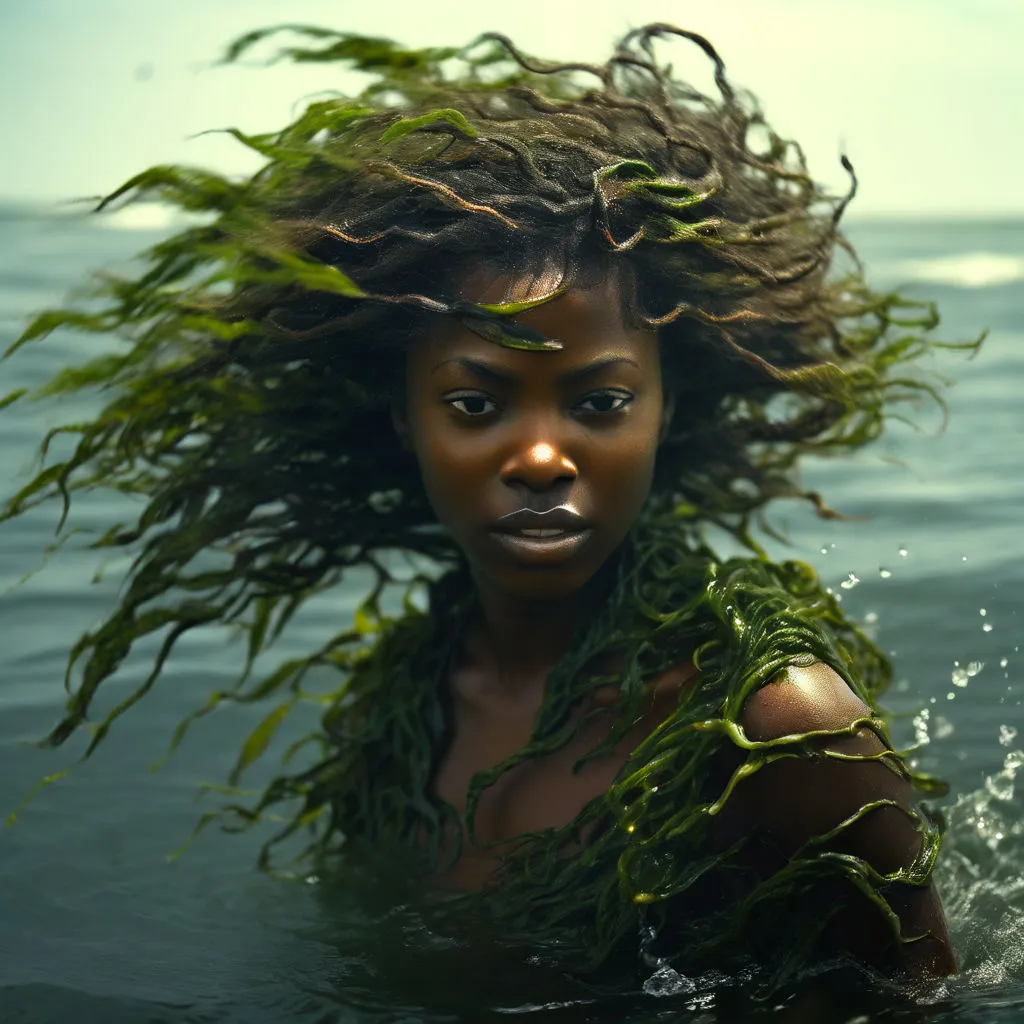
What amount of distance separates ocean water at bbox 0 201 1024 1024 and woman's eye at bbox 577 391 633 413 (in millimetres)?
964

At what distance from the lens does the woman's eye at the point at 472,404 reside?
3.03 metres

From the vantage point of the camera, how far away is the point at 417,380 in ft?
10.4

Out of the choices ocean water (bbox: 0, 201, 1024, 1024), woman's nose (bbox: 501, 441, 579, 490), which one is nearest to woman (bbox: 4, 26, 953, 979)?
woman's nose (bbox: 501, 441, 579, 490)

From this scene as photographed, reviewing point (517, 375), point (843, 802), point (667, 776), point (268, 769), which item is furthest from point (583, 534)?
point (268, 769)

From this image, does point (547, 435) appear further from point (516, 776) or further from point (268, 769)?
point (268, 769)

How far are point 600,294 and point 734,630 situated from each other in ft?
1.99

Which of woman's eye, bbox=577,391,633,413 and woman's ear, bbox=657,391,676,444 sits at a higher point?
woman's eye, bbox=577,391,633,413

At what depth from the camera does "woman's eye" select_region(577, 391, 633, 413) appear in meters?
3.02

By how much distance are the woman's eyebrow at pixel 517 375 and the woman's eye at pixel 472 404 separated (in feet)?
A: 0.15

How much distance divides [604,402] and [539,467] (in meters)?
0.17

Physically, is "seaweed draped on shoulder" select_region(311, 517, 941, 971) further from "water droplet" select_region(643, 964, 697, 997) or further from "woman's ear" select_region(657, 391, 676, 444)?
"woman's ear" select_region(657, 391, 676, 444)

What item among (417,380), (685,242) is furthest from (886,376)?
(417,380)

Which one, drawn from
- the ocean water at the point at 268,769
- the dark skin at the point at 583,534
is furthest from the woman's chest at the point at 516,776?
the ocean water at the point at 268,769

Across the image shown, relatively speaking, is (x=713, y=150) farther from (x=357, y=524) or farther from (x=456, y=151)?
(x=357, y=524)
